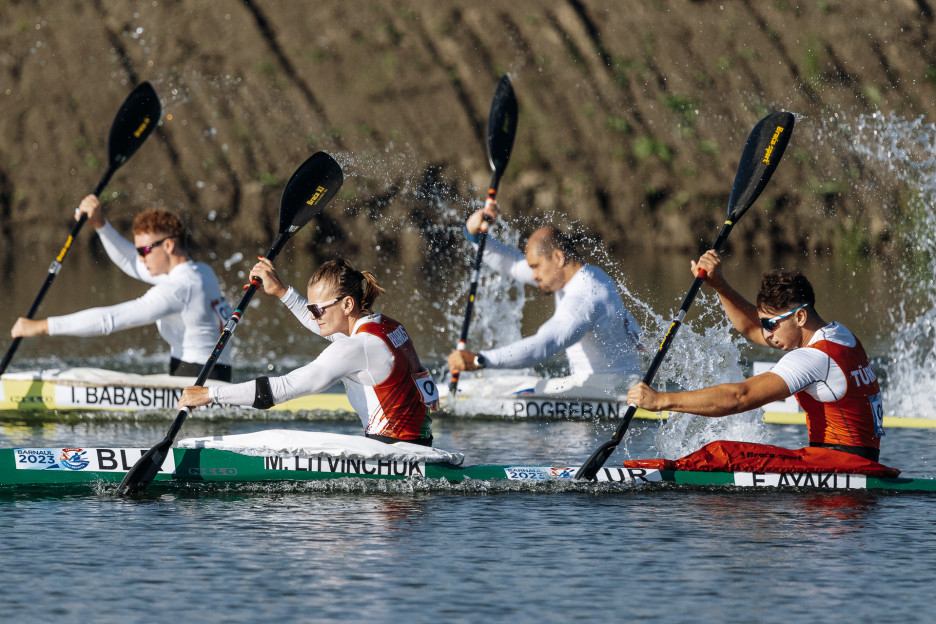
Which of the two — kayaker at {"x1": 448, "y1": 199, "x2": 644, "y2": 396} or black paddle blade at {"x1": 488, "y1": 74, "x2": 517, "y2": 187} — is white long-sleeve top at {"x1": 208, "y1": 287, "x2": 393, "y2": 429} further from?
black paddle blade at {"x1": 488, "y1": 74, "x2": 517, "y2": 187}

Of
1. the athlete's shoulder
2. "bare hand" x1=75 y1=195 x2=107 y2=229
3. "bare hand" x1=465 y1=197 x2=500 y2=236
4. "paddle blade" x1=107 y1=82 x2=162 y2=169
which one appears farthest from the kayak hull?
"paddle blade" x1=107 y1=82 x2=162 y2=169

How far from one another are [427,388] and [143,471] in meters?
1.90

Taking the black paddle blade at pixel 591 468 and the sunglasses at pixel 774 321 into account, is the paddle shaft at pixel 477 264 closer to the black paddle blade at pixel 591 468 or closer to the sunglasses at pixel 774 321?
the black paddle blade at pixel 591 468

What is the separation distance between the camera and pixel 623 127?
40.6 metres

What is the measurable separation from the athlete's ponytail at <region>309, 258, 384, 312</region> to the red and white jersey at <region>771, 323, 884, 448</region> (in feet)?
8.36

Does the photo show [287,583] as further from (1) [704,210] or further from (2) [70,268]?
(1) [704,210]

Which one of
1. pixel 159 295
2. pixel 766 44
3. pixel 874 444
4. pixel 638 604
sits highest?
pixel 766 44

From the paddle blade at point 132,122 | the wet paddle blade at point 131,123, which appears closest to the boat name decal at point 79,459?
the wet paddle blade at point 131,123

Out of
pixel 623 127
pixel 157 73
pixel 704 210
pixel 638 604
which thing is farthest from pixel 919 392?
pixel 157 73

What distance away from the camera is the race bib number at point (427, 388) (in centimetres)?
899

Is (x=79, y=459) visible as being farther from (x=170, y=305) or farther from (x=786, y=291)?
(x=786, y=291)

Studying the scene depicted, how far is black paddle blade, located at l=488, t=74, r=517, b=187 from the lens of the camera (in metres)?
14.6

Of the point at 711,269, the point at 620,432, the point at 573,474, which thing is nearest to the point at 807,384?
the point at 711,269

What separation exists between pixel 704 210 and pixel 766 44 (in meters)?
8.51
